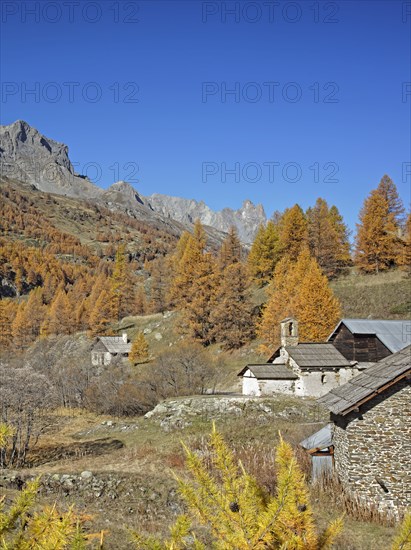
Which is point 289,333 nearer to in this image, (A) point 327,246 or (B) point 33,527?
(A) point 327,246

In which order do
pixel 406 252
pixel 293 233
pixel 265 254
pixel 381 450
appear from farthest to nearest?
pixel 265 254, pixel 293 233, pixel 406 252, pixel 381 450

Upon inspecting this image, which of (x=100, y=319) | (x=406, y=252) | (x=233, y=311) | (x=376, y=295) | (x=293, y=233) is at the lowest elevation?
(x=100, y=319)

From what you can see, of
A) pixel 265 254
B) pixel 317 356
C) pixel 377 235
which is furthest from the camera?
pixel 265 254

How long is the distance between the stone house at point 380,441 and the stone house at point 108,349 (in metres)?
43.2

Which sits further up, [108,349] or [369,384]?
[369,384]

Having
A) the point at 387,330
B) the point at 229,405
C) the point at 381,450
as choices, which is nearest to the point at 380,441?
the point at 381,450

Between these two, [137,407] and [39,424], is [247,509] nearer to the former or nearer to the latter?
[39,424]

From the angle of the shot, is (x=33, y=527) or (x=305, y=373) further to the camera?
(x=305, y=373)

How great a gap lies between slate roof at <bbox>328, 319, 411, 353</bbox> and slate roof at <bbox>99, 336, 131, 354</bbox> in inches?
1262

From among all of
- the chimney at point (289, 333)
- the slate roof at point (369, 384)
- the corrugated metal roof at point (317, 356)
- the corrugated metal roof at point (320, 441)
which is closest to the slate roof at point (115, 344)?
the chimney at point (289, 333)

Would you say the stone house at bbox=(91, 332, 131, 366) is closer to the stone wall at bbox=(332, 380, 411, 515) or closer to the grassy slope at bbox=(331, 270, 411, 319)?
the grassy slope at bbox=(331, 270, 411, 319)

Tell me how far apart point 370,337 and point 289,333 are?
19.1ft

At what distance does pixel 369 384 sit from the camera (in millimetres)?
14508

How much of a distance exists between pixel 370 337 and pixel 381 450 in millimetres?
19253
